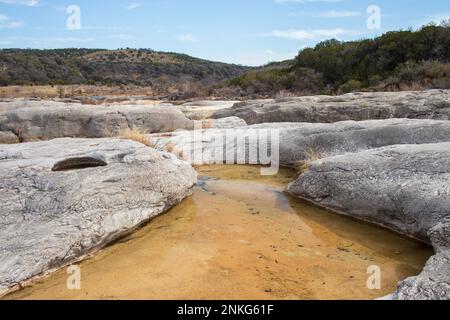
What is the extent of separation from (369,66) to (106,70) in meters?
45.7

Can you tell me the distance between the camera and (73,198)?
14.6ft

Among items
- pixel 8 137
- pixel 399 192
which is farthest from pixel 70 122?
pixel 399 192

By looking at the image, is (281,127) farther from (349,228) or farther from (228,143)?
(349,228)

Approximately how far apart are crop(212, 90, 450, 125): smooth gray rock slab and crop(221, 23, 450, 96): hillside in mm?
6663

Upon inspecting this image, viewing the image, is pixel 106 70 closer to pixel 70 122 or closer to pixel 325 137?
pixel 70 122

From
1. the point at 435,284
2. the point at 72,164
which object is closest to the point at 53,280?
the point at 72,164

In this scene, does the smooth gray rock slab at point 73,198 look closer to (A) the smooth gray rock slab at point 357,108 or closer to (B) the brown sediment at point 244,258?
(B) the brown sediment at point 244,258

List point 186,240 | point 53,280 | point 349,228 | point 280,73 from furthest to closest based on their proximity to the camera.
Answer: point 280,73, point 349,228, point 186,240, point 53,280

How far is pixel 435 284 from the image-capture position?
3186 mm

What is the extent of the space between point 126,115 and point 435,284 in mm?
8827

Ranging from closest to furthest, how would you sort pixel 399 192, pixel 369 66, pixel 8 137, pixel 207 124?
pixel 399 192 < pixel 8 137 < pixel 207 124 < pixel 369 66

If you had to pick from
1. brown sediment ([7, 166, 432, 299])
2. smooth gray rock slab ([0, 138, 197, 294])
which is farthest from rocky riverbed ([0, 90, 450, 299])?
brown sediment ([7, 166, 432, 299])

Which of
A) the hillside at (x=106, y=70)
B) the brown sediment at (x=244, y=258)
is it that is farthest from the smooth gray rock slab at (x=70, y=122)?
the hillside at (x=106, y=70)

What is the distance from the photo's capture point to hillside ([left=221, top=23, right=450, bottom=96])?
60.8 feet
